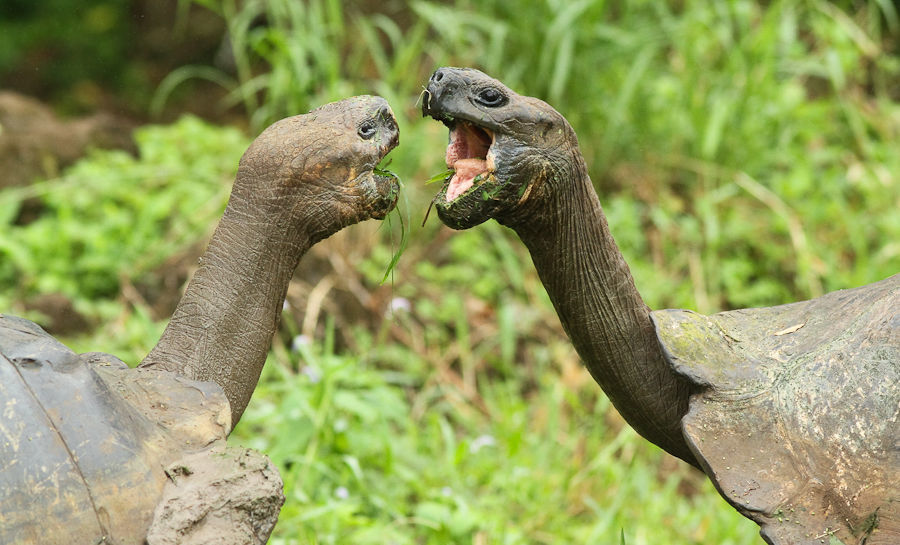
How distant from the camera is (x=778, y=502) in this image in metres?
2.40

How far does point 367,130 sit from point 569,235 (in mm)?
576

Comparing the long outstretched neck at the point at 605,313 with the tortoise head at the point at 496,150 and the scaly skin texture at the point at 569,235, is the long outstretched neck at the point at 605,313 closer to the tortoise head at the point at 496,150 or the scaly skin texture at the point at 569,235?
the scaly skin texture at the point at 569,235

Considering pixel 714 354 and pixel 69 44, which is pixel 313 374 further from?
pixel 69 44

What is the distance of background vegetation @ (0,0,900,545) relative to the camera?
4297 mm

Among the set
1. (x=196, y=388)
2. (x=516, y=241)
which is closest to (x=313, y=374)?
(x=196, y=388)

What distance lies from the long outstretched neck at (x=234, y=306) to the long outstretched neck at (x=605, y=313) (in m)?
0.64

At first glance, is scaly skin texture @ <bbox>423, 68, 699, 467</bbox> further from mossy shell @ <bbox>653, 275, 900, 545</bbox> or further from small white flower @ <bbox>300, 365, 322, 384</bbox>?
small white flower @ <bbox>300, 365, 322, 384</bbox>

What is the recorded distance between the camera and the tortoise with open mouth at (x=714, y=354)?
2.39 meters

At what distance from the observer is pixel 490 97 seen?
97.5 inches

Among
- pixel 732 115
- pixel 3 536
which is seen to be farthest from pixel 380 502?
pixel 732 115

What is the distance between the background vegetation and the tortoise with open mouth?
1459 millimetres

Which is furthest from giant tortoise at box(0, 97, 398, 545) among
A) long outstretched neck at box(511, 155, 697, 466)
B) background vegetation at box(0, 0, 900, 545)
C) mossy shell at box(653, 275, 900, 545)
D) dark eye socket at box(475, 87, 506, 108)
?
background vegetation at box(0, 0, 900, 545)

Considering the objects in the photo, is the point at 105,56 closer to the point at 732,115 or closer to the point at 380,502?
the point at 732,115

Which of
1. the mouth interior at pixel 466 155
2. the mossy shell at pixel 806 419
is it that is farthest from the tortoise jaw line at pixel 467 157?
the mossy shell at pixel 806 419
